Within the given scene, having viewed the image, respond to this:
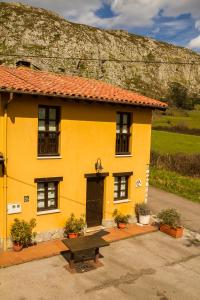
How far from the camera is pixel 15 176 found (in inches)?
535

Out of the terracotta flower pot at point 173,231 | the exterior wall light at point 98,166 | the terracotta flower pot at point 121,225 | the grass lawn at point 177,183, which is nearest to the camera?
the exterior wall light at point 98,166

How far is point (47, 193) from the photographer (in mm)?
14797

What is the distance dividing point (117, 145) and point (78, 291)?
7.80m

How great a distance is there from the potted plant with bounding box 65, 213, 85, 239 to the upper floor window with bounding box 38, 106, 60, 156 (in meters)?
3.22

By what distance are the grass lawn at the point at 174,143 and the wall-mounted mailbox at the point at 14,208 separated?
3048cm

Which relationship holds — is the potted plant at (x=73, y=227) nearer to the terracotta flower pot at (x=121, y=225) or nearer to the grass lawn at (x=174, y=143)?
the terracotta flower pot at (x=121, y=225)

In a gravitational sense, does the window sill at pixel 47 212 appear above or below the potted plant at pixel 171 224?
above

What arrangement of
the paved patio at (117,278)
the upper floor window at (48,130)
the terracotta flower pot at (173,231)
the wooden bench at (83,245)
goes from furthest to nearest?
the terracotta flower pot at (173,231) → the upper floor window at (48,130) → the wooden bench at (83,245) → the paved patio at (117,278)

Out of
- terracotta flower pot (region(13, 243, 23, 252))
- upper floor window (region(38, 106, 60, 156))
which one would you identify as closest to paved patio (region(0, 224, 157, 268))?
terracotta flower pot (region(13, 243, 23, 252))

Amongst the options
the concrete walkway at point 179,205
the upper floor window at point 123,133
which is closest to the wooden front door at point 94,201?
the upper floor window at point 123,133

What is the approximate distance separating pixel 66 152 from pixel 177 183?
17.0 metres

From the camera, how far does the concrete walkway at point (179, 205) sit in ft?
65.7

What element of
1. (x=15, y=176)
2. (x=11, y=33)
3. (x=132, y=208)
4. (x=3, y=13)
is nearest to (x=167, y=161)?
(x=132, y=208)

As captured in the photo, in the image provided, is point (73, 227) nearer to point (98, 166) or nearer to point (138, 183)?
point (98, 166)
